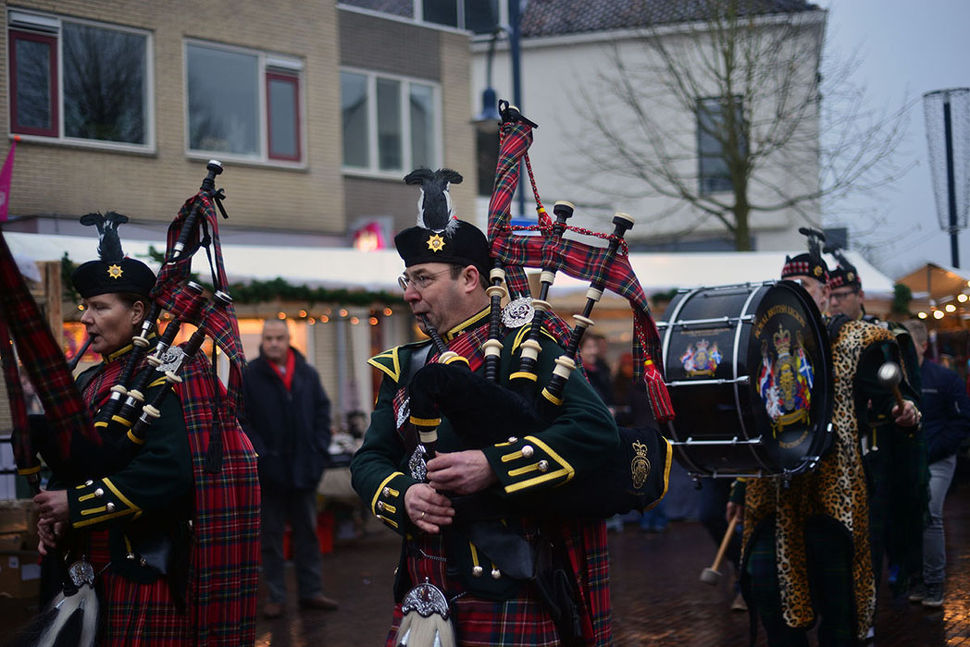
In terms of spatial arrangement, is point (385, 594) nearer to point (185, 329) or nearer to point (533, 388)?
point (185, 329)

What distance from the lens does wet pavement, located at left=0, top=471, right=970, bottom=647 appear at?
7117 mm

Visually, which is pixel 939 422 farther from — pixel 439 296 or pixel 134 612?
pixel 134 612

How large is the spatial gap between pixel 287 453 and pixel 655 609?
297 centimetres

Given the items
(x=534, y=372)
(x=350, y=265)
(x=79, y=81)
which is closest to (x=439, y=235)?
(x=534, y=372)

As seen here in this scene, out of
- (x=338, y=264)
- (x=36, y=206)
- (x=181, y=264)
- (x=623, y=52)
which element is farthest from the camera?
(x=623, y=52)

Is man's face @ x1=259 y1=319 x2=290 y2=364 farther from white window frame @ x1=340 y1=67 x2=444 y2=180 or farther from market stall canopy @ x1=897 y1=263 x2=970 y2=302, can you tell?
market stall canopy @ x1=897 y1=263 x2=970 y2=302

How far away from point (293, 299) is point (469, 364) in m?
8.33

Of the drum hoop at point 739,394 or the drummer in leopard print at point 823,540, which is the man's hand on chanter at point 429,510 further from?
the drummer in leopard print at point 823,540

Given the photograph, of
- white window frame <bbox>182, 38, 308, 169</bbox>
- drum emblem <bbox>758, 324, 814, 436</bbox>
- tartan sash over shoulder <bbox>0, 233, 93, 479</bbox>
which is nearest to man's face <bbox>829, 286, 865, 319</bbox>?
drum emblem <bbox>758, 324, 814, 436</bbox>

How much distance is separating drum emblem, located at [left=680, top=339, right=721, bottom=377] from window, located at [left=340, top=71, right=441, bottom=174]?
1320 centimetres

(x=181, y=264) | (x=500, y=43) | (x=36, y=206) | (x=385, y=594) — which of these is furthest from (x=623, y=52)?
(x=181, y=264)

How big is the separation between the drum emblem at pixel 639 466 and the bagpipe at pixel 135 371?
5.21ft

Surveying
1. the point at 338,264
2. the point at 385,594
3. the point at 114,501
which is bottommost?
the point at 385,594

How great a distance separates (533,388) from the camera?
3.28 m
